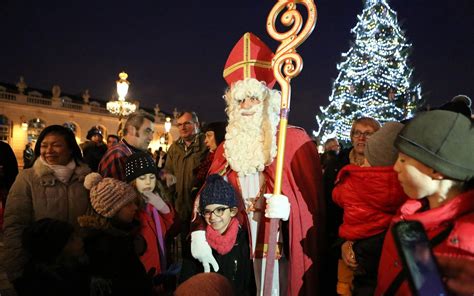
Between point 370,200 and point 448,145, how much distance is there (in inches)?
26.9

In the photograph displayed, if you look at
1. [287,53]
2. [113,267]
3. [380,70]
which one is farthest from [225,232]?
[380,70]

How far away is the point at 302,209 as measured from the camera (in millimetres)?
2893

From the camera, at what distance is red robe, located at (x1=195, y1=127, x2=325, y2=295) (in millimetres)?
2795

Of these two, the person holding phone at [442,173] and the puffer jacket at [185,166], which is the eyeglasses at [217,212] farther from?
the puffer jacket at [185,166]

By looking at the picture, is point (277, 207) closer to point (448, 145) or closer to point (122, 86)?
point (448, 145)

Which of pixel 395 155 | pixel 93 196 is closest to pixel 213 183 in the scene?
pixel 93 196

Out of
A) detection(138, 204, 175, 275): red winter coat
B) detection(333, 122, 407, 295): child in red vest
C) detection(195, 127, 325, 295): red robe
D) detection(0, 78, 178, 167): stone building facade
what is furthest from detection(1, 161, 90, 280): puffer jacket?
detection(0, 78, 178, 167): stone building facade

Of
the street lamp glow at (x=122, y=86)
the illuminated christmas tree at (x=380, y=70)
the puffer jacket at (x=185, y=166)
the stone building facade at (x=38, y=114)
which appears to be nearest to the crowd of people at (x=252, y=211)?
the puffer jacket at (x=185, y=166)

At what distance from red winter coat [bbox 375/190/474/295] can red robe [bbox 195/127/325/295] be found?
3.67 ft

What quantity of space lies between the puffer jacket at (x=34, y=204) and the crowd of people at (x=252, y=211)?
0.01m

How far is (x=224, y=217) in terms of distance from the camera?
271 cm

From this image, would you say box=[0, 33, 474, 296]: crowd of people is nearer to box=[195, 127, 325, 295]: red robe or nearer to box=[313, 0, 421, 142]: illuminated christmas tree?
box=[195, 127, 325, 295]: red robe

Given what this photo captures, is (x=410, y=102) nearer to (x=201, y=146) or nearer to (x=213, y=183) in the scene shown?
(x=201, y=146)

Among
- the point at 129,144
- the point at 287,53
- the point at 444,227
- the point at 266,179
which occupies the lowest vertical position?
the point at 444,227
